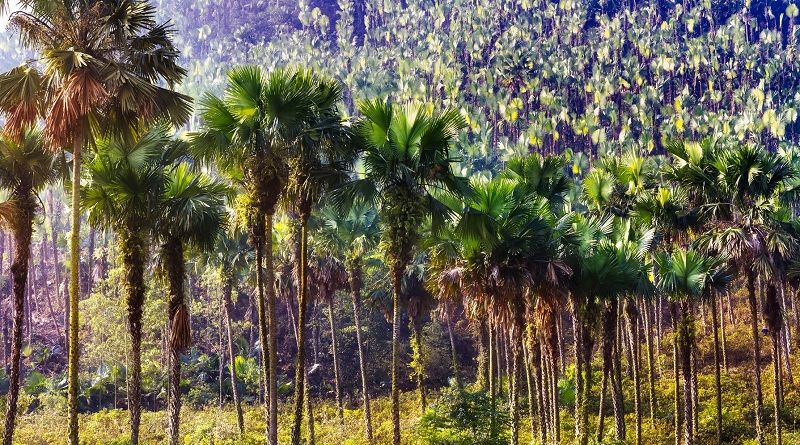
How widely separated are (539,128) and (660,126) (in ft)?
46.0

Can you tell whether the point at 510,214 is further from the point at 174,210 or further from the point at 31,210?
the point at 31,210

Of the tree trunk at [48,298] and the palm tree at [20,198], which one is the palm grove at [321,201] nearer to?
the palm tree at [20,198]

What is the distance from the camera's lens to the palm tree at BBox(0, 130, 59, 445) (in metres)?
16.5

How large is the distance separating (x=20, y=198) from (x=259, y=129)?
549 centimetres

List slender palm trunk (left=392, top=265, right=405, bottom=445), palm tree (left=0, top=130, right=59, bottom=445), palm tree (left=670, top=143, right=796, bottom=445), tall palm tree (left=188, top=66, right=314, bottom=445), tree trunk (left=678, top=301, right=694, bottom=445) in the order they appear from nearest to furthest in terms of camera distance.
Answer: tall palm tree (left=188, top=66, right=314, bottom=445), palm tree (left=0, top=130, right=59, bottom=445), slender palm trunk (left=392, top=265, right=405, bottom=445), palm tree (left=670, top=143, right=796, bottom=445), tree trunk (left=678, top=301, right=694, bottom=445)

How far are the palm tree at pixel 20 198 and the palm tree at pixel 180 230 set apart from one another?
2.57 m

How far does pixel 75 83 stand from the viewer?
12.6 metres

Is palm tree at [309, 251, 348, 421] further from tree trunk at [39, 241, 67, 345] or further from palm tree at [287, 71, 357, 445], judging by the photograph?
tree trunk at [39, 241, 67, 345]

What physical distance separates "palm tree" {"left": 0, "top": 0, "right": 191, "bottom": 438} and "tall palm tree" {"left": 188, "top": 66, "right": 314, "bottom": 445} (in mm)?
1947

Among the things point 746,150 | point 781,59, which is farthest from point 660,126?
point 746,150

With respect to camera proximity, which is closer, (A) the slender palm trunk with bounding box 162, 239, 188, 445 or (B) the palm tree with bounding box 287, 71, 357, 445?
(B) the palm tree with bounding box 287, 71, 357, 445

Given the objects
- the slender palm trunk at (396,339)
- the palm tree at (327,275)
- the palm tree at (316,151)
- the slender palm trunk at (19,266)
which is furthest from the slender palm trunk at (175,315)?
the palm tree at (327,275)

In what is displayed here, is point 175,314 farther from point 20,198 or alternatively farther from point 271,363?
point 20,198

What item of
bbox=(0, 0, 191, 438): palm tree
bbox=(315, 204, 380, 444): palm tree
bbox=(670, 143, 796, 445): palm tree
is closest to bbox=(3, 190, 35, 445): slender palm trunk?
bbox=(0, 0, 191, 438): palm tree
